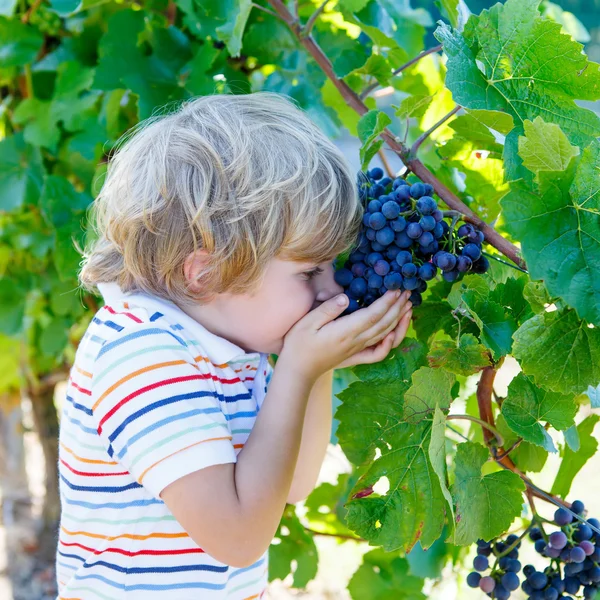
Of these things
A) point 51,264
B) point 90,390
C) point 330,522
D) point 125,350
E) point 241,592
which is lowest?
point 330,522

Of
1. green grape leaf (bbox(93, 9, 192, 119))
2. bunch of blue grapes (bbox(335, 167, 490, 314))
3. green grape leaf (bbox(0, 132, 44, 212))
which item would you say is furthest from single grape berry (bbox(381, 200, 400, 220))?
green grape leaf (bbox(0, 132, 44, 212))

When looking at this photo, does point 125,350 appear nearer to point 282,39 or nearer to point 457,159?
point 457,159

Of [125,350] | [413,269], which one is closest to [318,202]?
[413,269]

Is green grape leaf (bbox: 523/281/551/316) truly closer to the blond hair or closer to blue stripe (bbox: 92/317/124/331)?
the blond hair

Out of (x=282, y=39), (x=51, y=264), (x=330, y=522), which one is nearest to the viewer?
(x=282, y=39)

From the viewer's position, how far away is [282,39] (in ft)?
4.99

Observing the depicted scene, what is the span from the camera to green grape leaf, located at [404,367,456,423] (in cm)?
98

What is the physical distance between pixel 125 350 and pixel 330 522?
98 cm

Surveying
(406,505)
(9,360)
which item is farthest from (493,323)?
(9,360)

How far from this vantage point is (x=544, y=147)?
2.57 ft

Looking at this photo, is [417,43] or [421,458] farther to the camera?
[417,43]

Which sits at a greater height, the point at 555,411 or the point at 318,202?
the point at 318,202

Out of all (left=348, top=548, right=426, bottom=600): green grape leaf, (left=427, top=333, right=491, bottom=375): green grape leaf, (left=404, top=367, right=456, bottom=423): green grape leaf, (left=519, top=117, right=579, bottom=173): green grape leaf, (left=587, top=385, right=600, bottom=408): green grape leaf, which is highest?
(left=519, top=117, right=579, bottom=173): green grape leaf

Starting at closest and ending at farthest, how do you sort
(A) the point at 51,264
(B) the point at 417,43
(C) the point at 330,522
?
(B) the point at 417,43 < (C) the point at 330,522 < (A) the point at 51,264
